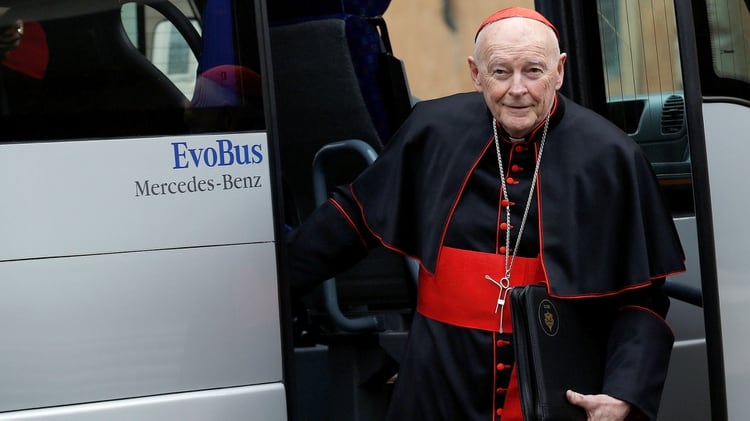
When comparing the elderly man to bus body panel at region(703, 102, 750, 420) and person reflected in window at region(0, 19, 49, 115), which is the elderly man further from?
person reflected in window at region(0, 19, 49, 115)

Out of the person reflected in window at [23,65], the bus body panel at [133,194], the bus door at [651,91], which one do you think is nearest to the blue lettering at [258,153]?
the bus body panel at [133,194]

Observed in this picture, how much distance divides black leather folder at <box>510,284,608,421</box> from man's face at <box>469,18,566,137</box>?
0.41m

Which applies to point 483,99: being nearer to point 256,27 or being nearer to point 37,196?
point 256,27

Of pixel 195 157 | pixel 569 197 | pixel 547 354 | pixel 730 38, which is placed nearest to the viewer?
pixel 547 354

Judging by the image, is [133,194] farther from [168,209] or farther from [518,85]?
[518,85]

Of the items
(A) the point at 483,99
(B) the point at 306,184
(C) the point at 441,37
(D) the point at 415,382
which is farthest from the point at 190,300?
(C) the point at 441,37

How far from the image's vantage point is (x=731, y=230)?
368 cm

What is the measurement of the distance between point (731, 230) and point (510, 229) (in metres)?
1.01

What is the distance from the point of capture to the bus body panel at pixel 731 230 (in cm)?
366

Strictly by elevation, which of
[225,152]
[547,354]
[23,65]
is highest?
[23,65]

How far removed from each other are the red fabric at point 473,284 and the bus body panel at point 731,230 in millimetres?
957

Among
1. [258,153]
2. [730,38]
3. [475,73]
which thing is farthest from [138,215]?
[730,38]

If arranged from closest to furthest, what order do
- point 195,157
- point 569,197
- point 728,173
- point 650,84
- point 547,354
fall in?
1. point 547,354
2. point 569,197
3. point 195,157
4. point 728,173
5. point 650,84

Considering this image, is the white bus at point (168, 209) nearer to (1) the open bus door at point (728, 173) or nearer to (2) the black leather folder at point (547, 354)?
(1) the open bus door at point (728, 173)
